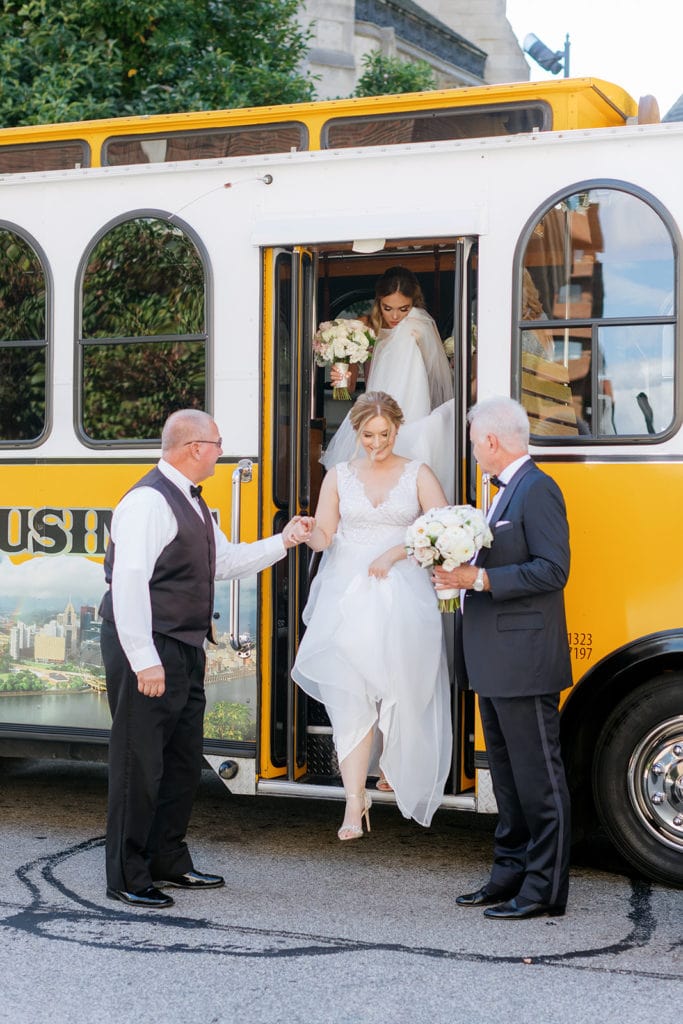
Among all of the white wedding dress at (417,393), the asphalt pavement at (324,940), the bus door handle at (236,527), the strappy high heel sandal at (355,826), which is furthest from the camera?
the white wedding dress at (417,393)

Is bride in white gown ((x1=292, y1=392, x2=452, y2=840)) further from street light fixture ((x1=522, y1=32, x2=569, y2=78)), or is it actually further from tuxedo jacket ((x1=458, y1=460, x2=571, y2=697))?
street light fixture ((x1=522, y1=32, x2=569, y2=78))

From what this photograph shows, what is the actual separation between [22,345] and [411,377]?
1756mm

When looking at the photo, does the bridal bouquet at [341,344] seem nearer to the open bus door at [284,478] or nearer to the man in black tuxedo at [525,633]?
the open bus door at [284,478]

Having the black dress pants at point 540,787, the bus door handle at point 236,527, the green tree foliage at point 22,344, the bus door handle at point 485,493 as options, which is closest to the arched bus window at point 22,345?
the green tree foliage at point 22,344

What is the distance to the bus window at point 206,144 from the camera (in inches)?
Answer: 232

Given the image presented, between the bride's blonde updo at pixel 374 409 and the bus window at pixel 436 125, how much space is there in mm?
1078

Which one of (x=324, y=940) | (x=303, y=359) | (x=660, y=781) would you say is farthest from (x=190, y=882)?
(x=303, y=359)

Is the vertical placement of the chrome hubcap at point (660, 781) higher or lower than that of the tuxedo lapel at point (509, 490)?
lower

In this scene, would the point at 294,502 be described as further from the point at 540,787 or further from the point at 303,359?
the point at 540,787

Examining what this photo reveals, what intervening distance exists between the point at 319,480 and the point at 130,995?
8.99 feet

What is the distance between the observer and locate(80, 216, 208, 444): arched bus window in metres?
5.85

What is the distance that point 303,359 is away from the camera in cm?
587

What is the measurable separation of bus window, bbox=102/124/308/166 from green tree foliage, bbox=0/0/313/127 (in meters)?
5.23

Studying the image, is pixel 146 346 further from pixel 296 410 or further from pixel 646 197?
pixel 646 197
